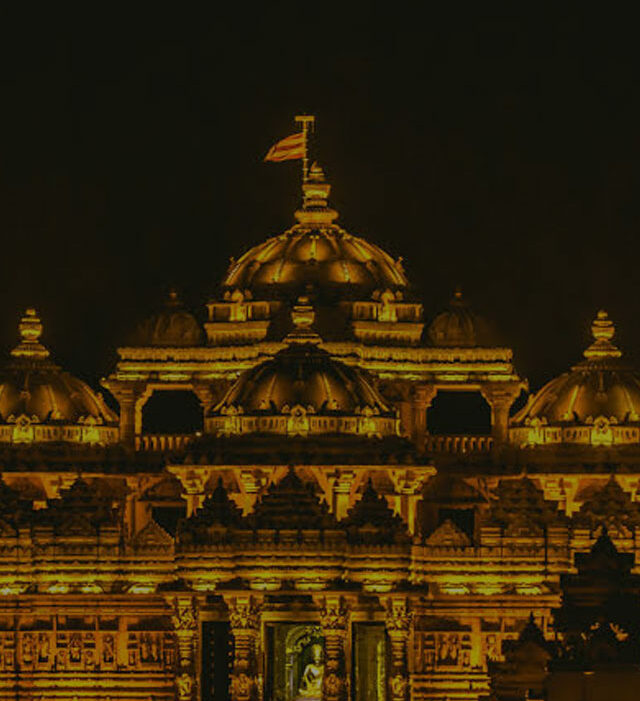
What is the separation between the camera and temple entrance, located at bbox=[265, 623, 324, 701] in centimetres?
8094

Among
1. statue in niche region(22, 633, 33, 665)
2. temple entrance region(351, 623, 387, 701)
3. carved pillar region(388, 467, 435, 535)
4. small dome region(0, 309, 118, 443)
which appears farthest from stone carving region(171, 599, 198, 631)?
small dome region(0, 309, 118, 443)

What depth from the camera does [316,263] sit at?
89.9 m

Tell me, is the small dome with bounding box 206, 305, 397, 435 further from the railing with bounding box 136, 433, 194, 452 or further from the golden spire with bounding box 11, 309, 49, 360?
the golden spire with bounding box 11, 309, 49, 360

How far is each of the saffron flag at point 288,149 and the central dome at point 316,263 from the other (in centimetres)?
67

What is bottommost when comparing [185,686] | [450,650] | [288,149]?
[185,686]

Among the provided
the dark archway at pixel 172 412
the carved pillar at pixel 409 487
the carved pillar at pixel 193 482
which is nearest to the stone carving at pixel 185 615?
the carved pillar at pixel 193 482

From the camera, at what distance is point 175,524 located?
295 feet

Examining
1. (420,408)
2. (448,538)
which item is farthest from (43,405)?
(448,538)

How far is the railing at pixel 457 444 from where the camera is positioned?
89750 millimetres

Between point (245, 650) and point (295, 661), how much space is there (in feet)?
4.80

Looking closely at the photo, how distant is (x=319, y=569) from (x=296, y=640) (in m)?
1.30

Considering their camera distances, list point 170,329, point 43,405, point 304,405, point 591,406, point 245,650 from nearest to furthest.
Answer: point 245,650
point 304,405
point 591,406
point 43,405
point 170,329

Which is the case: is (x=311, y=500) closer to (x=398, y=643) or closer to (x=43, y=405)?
(x=398, y=643)

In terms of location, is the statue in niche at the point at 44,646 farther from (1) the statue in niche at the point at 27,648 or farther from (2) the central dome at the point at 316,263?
(2) the central dome at the point at 316,263
